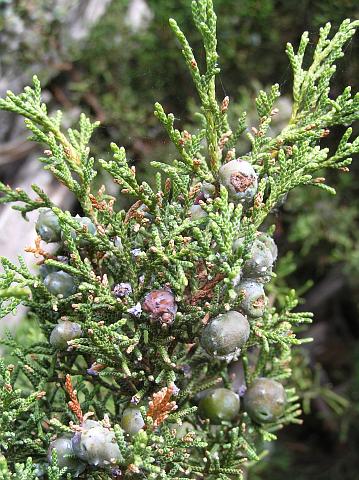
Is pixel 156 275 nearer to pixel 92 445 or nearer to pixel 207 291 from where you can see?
pixel 207 291

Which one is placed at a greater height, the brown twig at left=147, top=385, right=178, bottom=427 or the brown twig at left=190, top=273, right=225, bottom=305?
the brown twig at left=190, top=273, right=225, bottom=305

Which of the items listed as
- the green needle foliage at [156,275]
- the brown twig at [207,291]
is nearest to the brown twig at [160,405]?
the green needle foliage at [156,275]

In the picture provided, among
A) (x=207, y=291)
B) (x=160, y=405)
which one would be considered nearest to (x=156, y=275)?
(x=207, y=291)

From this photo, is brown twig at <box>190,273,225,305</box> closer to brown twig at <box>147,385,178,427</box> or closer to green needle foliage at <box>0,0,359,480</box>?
green needle foliage at <box>0,0,359,480</box>

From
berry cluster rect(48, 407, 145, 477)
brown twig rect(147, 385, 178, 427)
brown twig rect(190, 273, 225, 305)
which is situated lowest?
berry cluster rect(48, 407, 145, 477)

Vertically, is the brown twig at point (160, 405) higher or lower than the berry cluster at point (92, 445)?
higher

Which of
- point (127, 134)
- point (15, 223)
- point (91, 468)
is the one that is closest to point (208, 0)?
point (91, 468)

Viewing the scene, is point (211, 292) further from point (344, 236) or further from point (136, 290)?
point (344, 236)

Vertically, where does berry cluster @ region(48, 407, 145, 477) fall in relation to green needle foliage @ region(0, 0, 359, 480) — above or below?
below

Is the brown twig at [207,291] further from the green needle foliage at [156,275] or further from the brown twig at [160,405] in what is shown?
the brown twig at [160,405]

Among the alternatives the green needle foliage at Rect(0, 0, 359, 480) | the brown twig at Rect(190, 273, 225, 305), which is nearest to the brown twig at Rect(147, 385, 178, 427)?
the green needle foliage at Rect(0, 0, 359, 480)
